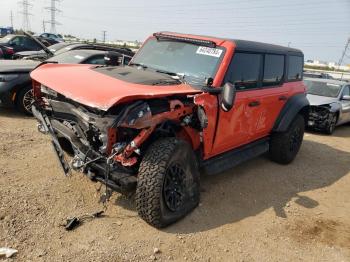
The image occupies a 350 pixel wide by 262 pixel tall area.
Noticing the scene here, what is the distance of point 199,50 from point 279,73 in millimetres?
1813

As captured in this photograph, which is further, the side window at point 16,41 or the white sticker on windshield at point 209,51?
the side window at point 16,41

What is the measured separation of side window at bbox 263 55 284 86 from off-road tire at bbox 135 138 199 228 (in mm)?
2109

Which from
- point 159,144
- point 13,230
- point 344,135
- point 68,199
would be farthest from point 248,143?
point 344,135

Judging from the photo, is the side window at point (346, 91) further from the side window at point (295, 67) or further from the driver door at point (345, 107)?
the side window at point (295, 67)

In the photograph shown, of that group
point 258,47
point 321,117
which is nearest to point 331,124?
point 321,117

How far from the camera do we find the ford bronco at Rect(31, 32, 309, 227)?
338 centimetres

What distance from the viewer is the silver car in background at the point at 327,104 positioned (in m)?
9.40

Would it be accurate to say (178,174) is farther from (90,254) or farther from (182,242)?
(90,254)

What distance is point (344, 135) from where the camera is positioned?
10.0m

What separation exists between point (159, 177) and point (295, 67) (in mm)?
3989

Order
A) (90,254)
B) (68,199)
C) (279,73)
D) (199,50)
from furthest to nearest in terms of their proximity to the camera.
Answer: (279,73), (199,50), (68,199), (90,254)

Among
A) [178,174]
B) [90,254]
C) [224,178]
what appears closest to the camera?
[90,254]

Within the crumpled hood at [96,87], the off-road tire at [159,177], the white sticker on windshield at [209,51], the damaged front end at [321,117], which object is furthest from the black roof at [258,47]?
the damaged front end at [321,117]

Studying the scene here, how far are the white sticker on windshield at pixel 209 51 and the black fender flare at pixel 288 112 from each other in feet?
6.33
